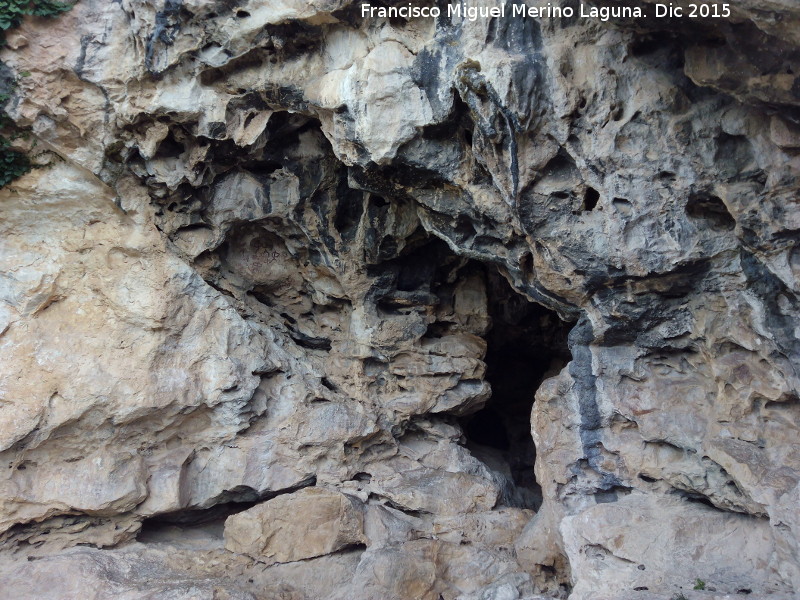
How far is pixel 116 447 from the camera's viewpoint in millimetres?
6652

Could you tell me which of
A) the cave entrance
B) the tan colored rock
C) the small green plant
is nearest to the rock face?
the tan colored rock

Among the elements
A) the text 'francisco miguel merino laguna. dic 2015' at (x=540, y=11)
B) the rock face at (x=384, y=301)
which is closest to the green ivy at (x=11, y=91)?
the rock face at (x=384, y=301)

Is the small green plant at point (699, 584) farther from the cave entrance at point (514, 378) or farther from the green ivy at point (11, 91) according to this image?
the green ivy at point (11, 91)

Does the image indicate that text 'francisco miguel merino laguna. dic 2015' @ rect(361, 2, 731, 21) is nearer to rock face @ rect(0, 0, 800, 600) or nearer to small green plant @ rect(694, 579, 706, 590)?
rock face @ rect(0, 0, 800, 600)

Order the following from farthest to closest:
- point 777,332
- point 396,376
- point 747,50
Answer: point 396,376
point 777,332
point 747,50

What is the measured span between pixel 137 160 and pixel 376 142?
251 centimetres

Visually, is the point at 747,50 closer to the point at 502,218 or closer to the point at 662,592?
the point at 502,218

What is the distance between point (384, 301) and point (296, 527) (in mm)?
2541

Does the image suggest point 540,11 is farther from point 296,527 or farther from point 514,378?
point 514,378

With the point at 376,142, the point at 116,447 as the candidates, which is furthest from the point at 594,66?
the point at 116,447

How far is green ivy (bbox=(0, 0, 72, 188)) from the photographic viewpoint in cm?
582

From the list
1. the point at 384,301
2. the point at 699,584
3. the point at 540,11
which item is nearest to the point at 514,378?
the point at 384,301

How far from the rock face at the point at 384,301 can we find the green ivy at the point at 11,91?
0.12 meters

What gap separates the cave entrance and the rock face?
58 cm
